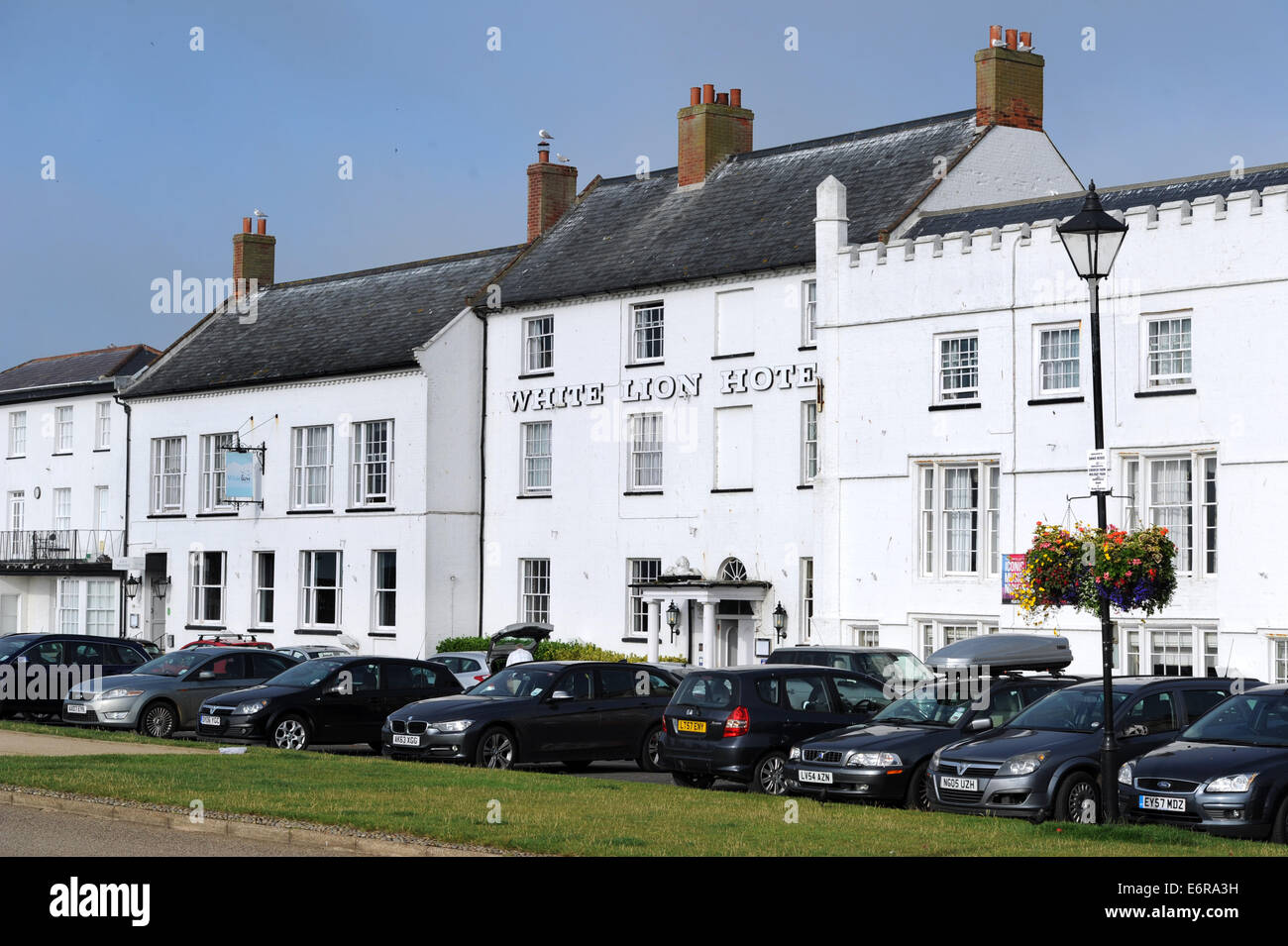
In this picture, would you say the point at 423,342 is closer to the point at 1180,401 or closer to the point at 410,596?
the point at 410,596

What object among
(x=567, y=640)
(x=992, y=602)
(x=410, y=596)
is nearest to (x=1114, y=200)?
(x=992, y=602)

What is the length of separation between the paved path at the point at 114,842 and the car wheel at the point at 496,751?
7.00 meters

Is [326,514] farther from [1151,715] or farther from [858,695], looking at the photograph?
[1151,715]

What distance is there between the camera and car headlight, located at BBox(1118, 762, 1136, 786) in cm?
1719

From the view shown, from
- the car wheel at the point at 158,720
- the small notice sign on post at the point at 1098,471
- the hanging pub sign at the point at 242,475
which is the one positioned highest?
the hanging pub sign at the point at 242,475

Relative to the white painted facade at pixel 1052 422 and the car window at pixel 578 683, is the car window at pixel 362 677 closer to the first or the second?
the car window at pixel 578 683

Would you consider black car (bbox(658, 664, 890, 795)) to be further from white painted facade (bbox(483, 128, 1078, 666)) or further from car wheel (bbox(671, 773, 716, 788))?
white painted facade (bbox(483, 128, 1078, 666))

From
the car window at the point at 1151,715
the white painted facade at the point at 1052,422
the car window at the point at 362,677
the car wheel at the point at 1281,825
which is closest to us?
the car wheel at the point at 1281,825

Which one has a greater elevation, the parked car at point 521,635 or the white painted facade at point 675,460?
the white painted facade at point 675,460

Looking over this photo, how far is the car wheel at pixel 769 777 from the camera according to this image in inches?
811

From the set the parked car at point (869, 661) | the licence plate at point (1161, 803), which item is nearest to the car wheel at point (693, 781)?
the parked car at point (869, 661)

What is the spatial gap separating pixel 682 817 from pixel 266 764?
22.3 feet

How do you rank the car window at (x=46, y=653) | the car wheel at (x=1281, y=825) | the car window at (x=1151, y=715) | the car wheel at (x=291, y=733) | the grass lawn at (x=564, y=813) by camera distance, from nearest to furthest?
the grass lawn at (x=564, y=813), the car wheel at (x=1281, y=825), the car window at (x=1151, y=715), the car wheel at (x=291, y=733), the car window at (x=46, y=653)

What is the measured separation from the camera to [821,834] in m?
15.3
